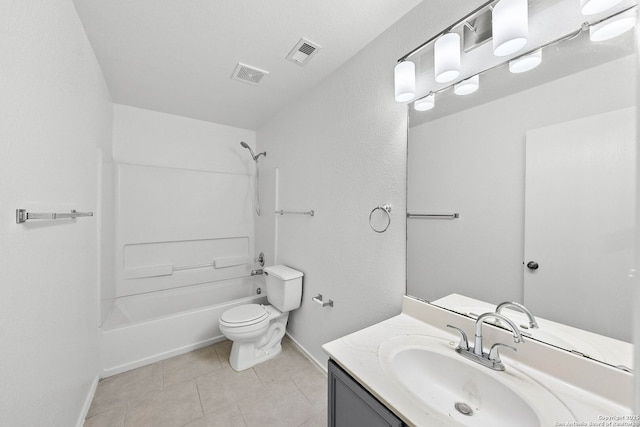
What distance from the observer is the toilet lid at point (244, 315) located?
1.94 metres

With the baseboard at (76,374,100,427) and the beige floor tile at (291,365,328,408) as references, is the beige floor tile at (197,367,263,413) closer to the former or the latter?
the beige floor tile at (291,365,328,408)

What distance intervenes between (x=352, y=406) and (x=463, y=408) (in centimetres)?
39

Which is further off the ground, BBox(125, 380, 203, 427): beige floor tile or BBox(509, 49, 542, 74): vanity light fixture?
BBox(509, 49, 542, 74): vanity light fixture

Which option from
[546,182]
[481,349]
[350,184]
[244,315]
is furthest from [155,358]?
[546,182]

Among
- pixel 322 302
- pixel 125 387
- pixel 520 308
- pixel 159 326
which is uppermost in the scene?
pixel 520 308

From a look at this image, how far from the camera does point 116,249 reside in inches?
95.3

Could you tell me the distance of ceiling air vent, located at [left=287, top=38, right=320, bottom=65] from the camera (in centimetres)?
155

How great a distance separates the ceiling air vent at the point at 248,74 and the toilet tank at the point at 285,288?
66.4 inches

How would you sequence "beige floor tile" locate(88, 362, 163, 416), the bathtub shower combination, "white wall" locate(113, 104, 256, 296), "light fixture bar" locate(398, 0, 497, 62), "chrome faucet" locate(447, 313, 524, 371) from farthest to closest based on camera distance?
"white wall" locate(113, 104, 256, 296) < the bathtub shower combination < "beige floor tile" locate(88, 362, 163, 416) < "light fixture bar" locate(398, 0, 497, 62) < "chrome faucet" locate(447, 313, 524, 371)

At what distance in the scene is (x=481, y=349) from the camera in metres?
0.91

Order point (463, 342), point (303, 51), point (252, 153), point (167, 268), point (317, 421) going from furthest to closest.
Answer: point (252, 153) < point (167, 268) < point (303, 51) < point (317, 421) < point (463, 342)

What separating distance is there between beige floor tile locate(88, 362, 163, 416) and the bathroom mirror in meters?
2.14

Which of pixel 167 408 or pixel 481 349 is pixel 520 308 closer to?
pixel 481 349

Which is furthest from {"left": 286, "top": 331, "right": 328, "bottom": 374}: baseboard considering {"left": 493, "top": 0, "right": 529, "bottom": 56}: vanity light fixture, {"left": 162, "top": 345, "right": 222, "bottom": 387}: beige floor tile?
{"left": 493, "top": 0, "right": 529, "bottom": 56}: vanity light fixture
